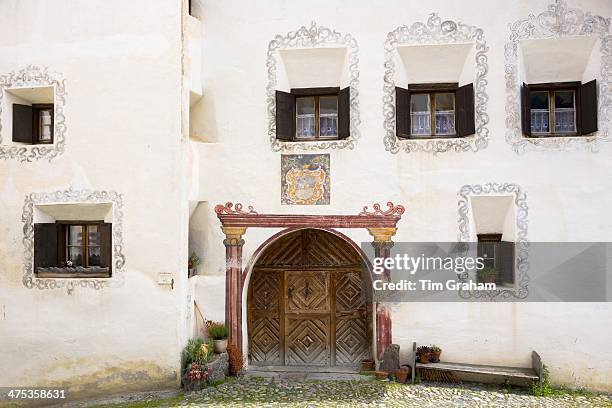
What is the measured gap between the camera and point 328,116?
9070 millimetres

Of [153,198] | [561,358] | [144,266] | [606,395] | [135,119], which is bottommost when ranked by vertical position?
[606,395]

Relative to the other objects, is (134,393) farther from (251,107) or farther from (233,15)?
(233,15)

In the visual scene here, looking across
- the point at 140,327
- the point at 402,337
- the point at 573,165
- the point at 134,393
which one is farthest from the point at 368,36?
the point at 134,393

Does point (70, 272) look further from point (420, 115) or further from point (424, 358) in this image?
point (420, 115)

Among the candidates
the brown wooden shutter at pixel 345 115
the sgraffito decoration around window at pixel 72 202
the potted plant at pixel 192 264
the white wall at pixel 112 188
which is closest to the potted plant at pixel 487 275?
the brown wooden shutter at pixel 345 115

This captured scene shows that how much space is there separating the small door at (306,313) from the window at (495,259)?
262 cm

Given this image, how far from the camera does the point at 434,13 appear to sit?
339 inches

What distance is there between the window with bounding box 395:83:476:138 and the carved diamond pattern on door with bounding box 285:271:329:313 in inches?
113

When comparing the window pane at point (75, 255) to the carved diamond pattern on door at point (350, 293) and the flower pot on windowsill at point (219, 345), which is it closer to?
the flower pot on windowsill at point (219, 345)

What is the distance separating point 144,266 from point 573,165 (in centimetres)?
672

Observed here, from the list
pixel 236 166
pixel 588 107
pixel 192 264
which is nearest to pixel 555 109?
pixel 588 107

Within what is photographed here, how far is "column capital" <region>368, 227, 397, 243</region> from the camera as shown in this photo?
8.65 metres

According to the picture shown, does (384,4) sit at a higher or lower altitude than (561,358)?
higher

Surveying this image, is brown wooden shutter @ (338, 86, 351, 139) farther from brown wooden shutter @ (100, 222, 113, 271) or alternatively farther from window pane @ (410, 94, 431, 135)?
brown wooden shutter @ (100, 222, 113, 271)
